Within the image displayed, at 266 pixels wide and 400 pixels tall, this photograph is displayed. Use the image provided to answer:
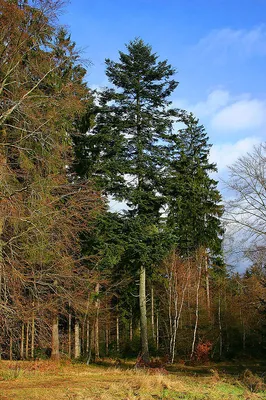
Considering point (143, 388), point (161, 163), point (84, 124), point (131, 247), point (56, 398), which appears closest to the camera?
point (56, 398)

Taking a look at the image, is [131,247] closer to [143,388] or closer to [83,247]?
[83,247]

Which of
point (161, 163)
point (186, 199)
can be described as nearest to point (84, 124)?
point (161, 163)

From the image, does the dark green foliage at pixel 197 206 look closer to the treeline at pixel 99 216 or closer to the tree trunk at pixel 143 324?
the treeline at pixel 99 216

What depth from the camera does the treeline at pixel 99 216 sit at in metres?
9.81

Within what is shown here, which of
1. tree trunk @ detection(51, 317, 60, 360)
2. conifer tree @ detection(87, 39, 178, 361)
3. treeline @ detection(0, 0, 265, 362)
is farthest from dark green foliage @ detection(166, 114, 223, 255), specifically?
tree trunk @ detection(51, 317, 60, 360)

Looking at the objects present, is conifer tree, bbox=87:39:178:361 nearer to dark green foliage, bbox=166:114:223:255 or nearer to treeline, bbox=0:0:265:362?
treeline, bbox=0:0:265:362

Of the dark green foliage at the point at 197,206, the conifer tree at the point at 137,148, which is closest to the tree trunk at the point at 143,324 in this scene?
the conifer tree at the point at 137,148

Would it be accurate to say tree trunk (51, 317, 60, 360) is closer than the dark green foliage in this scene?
Yes

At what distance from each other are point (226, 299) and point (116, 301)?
8.24 meters

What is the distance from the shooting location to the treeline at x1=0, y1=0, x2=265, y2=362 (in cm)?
981

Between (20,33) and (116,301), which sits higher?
(20,33)

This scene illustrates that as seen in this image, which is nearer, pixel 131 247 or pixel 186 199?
pixel 131 247

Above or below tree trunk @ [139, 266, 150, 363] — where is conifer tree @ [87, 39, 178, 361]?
above

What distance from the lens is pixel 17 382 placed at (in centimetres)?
973
